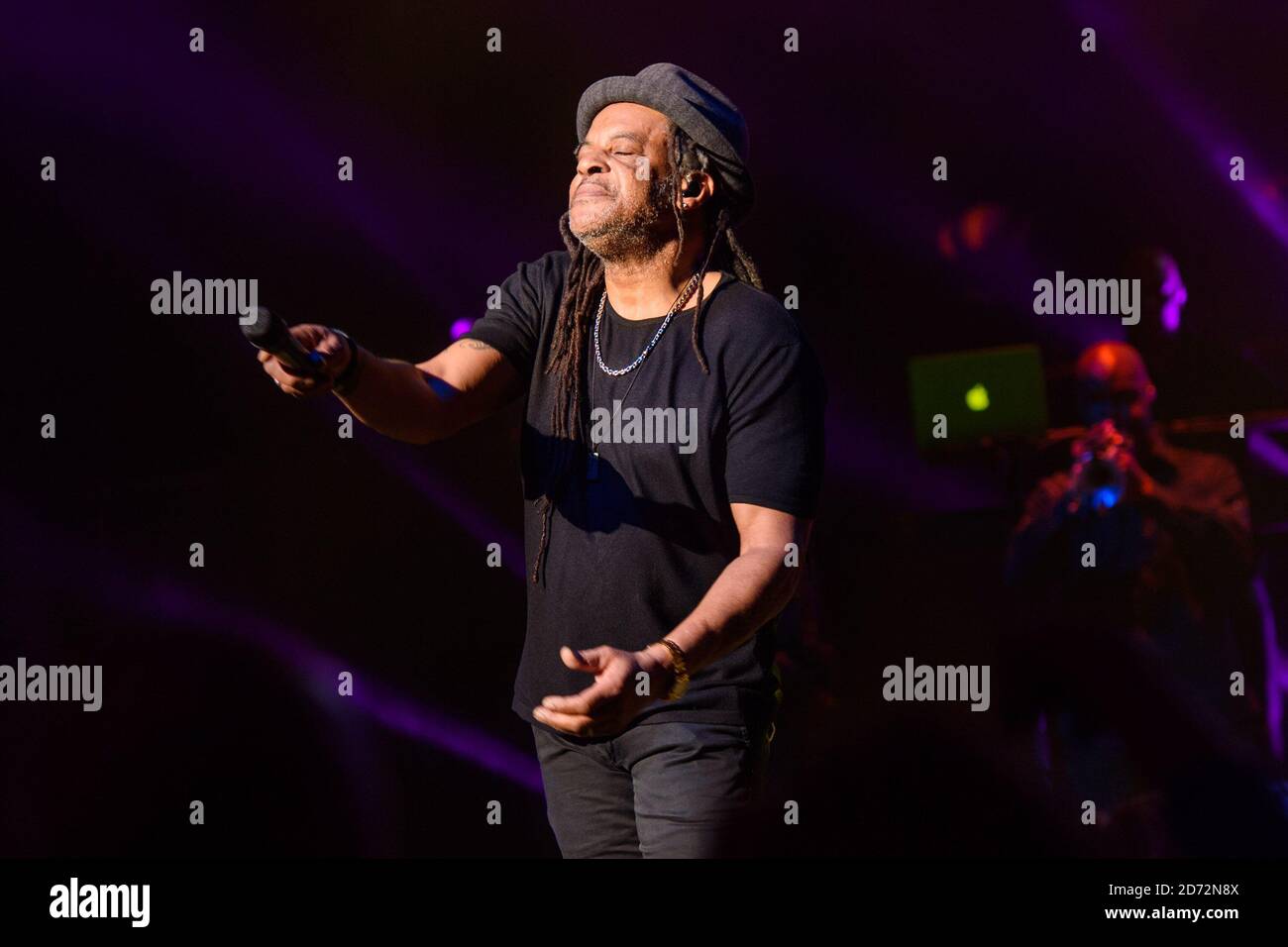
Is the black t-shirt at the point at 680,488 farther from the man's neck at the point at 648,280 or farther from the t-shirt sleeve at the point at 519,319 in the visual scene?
the t-shirt sleeve at the point at 519,319

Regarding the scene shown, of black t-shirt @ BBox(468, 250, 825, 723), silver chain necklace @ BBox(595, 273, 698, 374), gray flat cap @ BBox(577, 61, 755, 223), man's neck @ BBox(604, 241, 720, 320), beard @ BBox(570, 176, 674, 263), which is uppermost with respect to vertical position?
gray flat cap @ BBox(577, 61, 755, 223)

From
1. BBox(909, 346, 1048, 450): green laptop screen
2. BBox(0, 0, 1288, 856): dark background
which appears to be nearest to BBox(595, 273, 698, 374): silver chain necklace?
BBox(0, 0, 1288, 856): dark background

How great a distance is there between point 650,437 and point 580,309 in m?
0.34

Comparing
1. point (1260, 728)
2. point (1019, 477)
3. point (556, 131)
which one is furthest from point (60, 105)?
point (1260, 728)

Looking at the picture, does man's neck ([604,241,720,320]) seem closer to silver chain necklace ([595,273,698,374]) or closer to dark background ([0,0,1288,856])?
silver chain necklace ([595,273,698,374])

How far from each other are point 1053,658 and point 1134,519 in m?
0.49

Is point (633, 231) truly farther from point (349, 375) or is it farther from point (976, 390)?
point (976, 390)

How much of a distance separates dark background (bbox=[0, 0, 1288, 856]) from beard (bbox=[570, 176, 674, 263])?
1360 millimetres

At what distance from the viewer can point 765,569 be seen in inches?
86.9

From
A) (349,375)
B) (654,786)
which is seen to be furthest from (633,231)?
(654,786)

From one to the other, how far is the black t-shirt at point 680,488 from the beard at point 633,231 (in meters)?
0.17

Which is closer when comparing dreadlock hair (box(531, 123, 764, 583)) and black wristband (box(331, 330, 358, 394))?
black wristband (box(331, 330, 358, 394))

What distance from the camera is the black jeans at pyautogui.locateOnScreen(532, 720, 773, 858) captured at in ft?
7.47

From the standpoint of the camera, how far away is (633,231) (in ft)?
8.21
